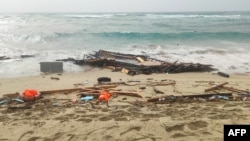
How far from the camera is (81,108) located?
857 cm

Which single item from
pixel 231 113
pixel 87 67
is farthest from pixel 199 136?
pixel 87 67

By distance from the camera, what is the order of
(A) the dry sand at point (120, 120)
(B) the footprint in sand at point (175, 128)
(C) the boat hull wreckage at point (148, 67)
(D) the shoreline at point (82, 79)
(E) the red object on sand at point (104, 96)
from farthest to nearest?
(C) the boat hull wreckage at point (148, 67), (D) the shoreline at point (82, 79), (E) the red object on sand at point (104, 96), (B) the footprint in sand at point (175, 128), (A) the dry sand at point (120, 120)

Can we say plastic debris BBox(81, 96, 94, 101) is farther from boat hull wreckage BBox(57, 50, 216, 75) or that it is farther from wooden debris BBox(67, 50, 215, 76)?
boat hull wreckage BBox(57, 50, 216, 75)

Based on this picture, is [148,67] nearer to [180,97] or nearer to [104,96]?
[180,97]

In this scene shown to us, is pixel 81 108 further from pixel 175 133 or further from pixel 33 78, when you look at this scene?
pixel 33 78

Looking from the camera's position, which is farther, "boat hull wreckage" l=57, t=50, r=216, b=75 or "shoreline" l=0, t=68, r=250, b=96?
"boat hull wreckage" l=57, t=50, r=216, b=75

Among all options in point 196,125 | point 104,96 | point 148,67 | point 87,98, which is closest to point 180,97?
point 104,96

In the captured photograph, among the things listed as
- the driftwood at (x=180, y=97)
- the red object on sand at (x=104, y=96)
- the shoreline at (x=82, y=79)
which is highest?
the shoreline at (x=82, y=79)

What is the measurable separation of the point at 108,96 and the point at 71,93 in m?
1.52

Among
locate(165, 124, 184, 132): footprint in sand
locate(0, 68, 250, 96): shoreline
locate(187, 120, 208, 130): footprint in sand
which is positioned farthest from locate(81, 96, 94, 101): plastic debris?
locate(187, 120, 208, 130): footprint in sand

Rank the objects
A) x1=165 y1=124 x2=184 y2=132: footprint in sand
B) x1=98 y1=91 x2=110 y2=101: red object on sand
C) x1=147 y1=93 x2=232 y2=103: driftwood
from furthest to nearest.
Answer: x1=98 y1=91 x2=110 y2=101: red object on sand
x1=147 y1=93 x2=232 y2=103: driftwood
x1=165 y1=124 x2=184 y2=132: footprint in sand

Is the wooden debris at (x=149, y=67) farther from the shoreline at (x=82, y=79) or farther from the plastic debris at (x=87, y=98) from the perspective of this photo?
the plastic debris at (x=87, y=98)

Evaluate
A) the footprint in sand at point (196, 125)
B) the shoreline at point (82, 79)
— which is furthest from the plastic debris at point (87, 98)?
the footprint in sand at point (196, 125)

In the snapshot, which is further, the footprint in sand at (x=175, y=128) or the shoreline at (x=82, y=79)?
the shoreline at (x=82, y=79)
